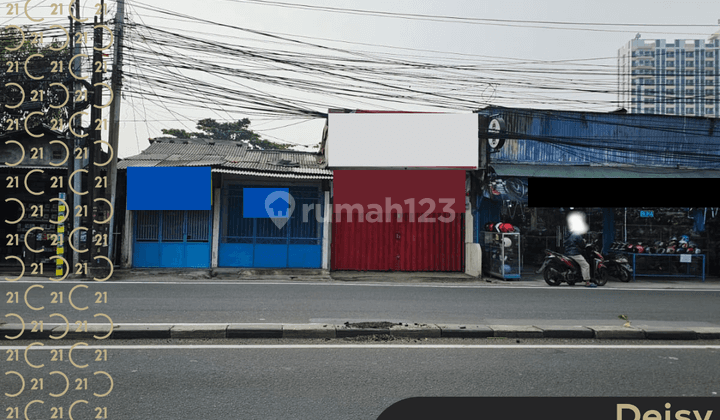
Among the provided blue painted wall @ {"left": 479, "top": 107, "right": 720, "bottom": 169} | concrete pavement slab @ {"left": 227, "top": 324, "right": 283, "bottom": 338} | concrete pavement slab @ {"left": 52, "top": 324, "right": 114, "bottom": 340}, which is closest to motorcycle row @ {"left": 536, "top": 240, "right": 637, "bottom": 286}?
blue painted wall @ {"left": 479, "top": 107, "right": 720, "bottom": 169}

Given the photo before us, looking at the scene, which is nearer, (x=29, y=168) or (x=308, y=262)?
(x=29, y=168)

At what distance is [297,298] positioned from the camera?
984 cm

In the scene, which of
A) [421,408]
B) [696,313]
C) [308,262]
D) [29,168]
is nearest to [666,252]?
[696,313]

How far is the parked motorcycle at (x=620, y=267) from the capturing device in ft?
46.3

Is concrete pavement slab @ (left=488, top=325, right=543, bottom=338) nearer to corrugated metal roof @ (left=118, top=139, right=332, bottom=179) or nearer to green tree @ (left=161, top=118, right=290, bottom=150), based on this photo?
corrugated metal roof @ (left=118, top=139, right=332, bottom=179)

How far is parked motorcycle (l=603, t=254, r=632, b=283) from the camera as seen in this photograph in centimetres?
1412

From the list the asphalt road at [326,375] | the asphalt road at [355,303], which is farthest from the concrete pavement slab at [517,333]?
the asphalt road at [355,303]

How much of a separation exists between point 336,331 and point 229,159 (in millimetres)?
10585

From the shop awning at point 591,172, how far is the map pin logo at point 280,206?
19.9 feet

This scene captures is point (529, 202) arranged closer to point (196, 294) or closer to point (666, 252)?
point (666, 252)

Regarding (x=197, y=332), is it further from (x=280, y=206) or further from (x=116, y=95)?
(x=116, y=95)

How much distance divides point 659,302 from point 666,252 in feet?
17.9

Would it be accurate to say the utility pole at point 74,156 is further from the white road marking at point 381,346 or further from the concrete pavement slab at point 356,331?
the concrete pavement slab at point 356,331

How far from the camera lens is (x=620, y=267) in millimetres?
14164
